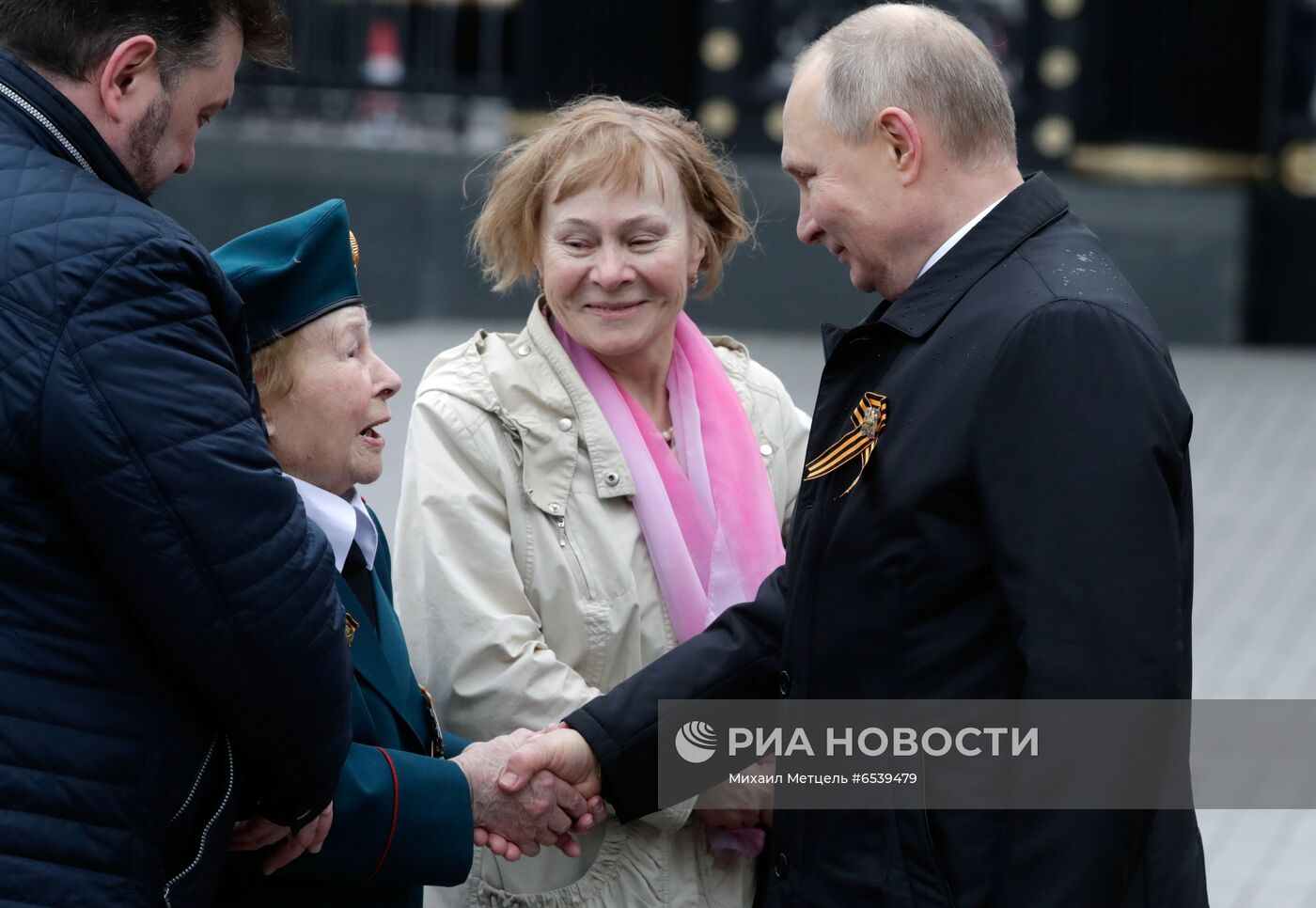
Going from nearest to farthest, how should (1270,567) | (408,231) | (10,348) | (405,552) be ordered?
(10,348), (405,552), (1270,567), (408,231)

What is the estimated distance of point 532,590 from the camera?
280 cm

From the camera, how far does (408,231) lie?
9391 millimetres

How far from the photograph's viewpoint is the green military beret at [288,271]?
7.86ft

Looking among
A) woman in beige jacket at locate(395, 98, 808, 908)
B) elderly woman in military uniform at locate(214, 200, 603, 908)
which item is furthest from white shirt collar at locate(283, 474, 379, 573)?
woman in beige jacket at locate(395, 98, 808, 908)

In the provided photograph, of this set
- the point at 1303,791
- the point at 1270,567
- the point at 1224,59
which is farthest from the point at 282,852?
the point at 1224,59

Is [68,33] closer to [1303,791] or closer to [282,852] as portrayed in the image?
[282,852]

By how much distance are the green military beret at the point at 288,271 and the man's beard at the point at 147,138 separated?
0.34 metres

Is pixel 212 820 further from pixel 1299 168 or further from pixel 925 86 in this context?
pixel 1299 168

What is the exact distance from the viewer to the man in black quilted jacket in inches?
72.2

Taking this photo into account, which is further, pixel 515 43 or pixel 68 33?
pixel 515 43

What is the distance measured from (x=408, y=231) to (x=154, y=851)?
765cm

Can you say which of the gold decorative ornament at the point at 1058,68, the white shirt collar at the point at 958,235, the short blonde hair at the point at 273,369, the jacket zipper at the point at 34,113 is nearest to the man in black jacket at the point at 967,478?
the white shirt collar at the point at 958,235

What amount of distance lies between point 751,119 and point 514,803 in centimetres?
732

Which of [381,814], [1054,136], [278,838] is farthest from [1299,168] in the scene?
[278,838]
